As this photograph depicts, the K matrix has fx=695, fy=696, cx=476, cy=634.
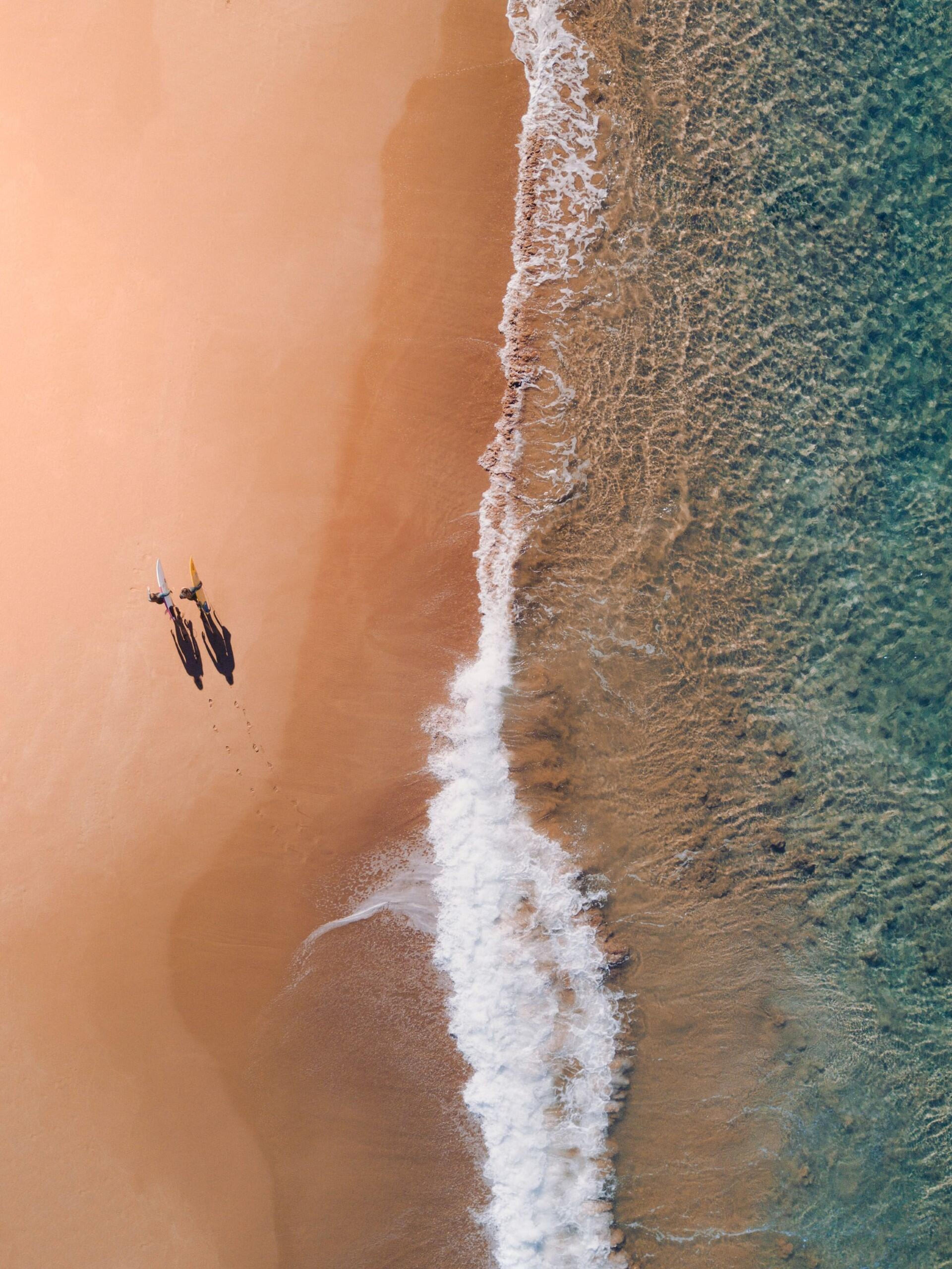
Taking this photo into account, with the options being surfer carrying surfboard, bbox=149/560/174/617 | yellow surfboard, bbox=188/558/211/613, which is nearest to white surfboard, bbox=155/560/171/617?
surfer carrying surfboard, bbox=149/560/174/617

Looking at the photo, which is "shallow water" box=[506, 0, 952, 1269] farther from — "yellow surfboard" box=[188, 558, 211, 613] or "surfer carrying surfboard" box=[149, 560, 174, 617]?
"surfer carrying surfboard" box=[149, 560, 174, 617]

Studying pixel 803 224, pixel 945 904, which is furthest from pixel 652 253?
pixel 945 904

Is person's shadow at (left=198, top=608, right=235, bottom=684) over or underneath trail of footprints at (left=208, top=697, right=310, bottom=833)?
over

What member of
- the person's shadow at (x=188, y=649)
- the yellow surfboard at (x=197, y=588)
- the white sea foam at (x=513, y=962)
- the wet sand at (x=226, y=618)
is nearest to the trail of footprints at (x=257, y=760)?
the wet sand at (x=226, y=618)

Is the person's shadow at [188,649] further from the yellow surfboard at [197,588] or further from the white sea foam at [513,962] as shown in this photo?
the white sea foam at [513,962]

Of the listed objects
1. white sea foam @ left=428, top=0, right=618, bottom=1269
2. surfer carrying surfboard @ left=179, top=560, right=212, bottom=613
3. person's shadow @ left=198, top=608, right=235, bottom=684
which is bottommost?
white sea foam @ left=428, top=0, right=618, bottom=1269
